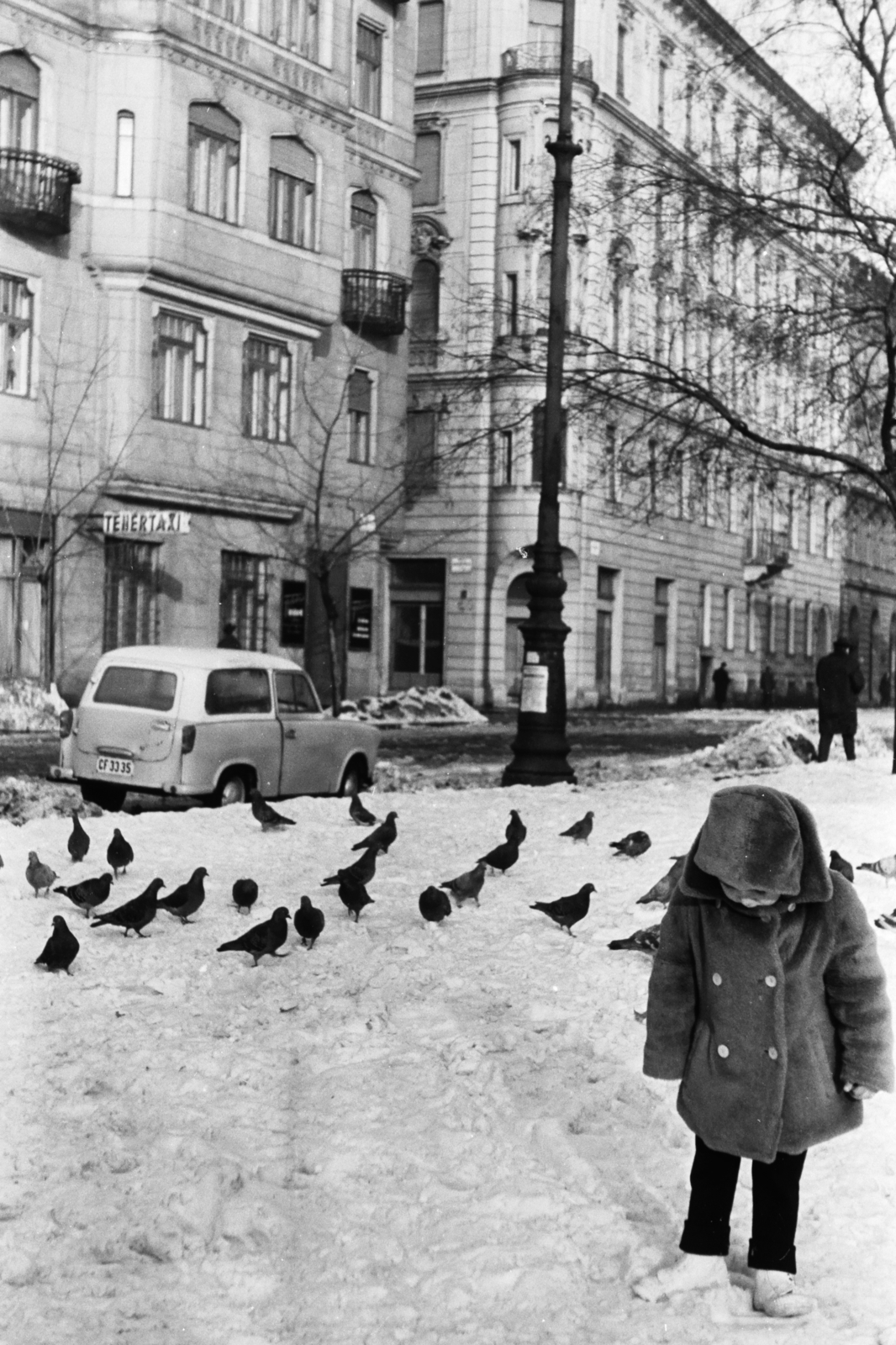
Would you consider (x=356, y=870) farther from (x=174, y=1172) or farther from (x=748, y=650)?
(x=748, y=650)

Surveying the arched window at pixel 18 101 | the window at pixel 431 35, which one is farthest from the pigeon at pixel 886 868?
the window at pixel 431 35

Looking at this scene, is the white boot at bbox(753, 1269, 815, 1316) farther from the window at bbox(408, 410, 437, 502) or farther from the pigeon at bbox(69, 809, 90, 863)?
the window at bbox(408, 410, 437, 502)

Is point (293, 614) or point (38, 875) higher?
point (293, 614)

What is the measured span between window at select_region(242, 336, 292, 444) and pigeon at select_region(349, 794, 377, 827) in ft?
66.9

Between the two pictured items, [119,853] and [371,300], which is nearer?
[119,853]

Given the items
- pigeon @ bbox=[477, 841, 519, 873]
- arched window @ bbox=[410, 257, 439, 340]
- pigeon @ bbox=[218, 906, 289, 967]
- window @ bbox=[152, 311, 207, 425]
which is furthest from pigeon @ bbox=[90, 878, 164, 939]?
arched window @ bbox=[410, 257, 439, 340]

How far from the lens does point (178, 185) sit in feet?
96.4

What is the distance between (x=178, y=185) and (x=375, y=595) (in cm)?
1037

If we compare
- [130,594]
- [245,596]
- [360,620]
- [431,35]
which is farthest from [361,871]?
[431,35]

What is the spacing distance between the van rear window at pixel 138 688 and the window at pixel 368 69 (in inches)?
907

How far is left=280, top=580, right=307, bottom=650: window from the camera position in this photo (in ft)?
110

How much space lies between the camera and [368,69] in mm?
35438

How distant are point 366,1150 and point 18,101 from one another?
2552 centimetres

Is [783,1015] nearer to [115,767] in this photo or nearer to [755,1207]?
[755,1207]
